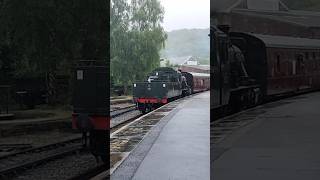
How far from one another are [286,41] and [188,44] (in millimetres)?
640

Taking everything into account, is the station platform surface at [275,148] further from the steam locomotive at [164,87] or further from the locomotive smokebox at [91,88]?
the locomotive smokebox at [91,88]

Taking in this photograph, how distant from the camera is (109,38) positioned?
3109 millimetres

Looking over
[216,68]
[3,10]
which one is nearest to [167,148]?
[216,68]

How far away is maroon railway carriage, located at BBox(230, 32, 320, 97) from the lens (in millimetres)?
2879

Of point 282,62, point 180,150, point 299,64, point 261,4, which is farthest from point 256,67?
point 180,150

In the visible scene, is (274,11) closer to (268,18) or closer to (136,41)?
(268,18)

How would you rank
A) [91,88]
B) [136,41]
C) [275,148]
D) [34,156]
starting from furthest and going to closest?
[34,156] → [91,88] → [136,41] → [275,148]

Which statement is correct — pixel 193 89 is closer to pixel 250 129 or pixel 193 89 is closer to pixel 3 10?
pixel 250 129

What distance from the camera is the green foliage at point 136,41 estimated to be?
294 cm

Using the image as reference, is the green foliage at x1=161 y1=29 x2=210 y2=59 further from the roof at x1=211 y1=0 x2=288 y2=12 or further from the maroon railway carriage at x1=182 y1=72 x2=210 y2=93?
the roof at x1=211 y1=0 x2=288 y2=12

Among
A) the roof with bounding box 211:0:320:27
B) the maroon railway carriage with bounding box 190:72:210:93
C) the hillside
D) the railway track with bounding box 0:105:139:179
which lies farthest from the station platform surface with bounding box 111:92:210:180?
the railway track with bounding box 0:105:139:179

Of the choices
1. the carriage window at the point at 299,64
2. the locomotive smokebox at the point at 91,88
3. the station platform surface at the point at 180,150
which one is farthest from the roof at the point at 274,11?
the locomotive smokebox at the point at 91,88

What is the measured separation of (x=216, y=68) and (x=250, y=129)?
1.41 ft

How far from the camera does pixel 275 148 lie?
2766 mm
